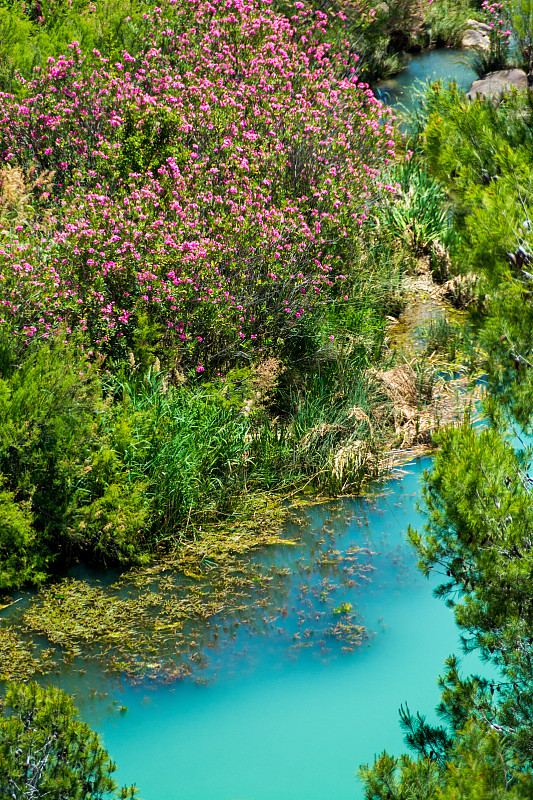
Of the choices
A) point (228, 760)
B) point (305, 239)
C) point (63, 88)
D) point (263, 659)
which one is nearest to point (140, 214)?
point (305, 239)

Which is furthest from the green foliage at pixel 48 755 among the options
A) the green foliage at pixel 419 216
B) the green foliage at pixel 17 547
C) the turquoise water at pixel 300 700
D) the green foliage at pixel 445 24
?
the green foliage at pixel 445 24

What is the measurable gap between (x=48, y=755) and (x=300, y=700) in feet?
6.22

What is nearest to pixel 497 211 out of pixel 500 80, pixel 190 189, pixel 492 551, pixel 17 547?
pixel 492 551

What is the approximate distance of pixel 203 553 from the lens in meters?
5.36

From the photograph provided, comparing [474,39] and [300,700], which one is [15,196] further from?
[474,39]

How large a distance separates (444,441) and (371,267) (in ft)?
17.8

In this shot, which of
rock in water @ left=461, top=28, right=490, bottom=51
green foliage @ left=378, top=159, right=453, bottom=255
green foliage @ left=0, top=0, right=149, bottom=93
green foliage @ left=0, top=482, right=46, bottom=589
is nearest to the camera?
green foliage @ left=0, top=482, right=46, bottom=589

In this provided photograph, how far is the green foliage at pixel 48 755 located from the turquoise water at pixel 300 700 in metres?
1.22

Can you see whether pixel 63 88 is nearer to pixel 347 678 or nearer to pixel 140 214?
pixel 140 214

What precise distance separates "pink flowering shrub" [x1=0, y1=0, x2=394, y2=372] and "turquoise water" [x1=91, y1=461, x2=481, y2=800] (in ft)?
7.29

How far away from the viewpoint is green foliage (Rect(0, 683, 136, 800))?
2541 mm

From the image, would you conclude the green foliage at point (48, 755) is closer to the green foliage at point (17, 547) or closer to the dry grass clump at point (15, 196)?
the green foliage at point (17, 547)

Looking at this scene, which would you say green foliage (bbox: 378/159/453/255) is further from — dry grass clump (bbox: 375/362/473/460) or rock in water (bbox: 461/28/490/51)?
rock in water (bbox: 461/28/490/51)

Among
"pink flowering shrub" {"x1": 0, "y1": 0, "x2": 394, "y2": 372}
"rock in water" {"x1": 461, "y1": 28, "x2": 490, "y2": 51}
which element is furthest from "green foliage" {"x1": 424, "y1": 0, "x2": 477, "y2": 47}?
"pink flowering shrub" {"x1": 0, "y1": 0, "x2": 394, "y2": 372}
